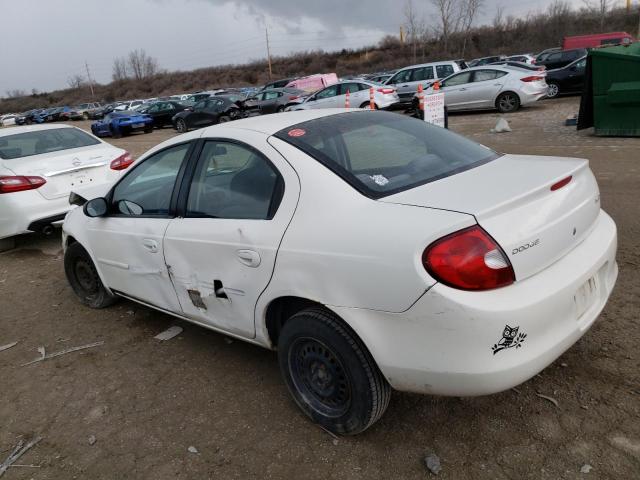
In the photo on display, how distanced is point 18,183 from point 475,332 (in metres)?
5.76

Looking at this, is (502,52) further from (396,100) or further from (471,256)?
(471,256)

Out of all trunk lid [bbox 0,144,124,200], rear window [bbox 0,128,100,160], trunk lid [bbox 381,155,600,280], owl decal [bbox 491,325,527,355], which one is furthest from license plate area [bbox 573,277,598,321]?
rear window [bbox 0,128,100,160]

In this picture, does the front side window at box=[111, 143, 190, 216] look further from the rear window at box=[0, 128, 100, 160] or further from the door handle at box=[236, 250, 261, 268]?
the rear window at box=[0, 128, 100, 160]

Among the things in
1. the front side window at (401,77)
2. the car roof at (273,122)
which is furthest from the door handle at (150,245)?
the front side window at (401,77)

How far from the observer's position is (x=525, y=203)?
7.25 ft

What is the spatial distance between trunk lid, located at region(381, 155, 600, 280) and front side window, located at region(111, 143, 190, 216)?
160 centimetres

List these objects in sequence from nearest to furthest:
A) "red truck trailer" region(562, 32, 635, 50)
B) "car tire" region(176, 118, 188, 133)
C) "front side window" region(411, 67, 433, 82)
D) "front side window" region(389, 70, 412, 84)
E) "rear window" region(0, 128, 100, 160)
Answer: "rear window" region(0, 128, 100, 160)
"front side window" region(411, 67, 433, 82)
"front side window" region(389, 70, 412, 84)
"car tire" region(176, 118, 188, 133)
"red truck trailer" region(562, 32, 635, 50)

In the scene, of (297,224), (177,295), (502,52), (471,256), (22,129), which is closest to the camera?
(471,256)

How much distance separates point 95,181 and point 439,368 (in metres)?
5.54

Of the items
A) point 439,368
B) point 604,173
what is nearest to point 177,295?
point 439,368

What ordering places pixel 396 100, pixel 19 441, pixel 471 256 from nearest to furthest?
1. pixel 471 256
2. pixel 19 441
3. pixel 396 100

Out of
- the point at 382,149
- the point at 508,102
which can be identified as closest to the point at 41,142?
the point at 382,149

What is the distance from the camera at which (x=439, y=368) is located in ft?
6.84

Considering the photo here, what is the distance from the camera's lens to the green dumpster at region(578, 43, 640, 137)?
29.5 feet
